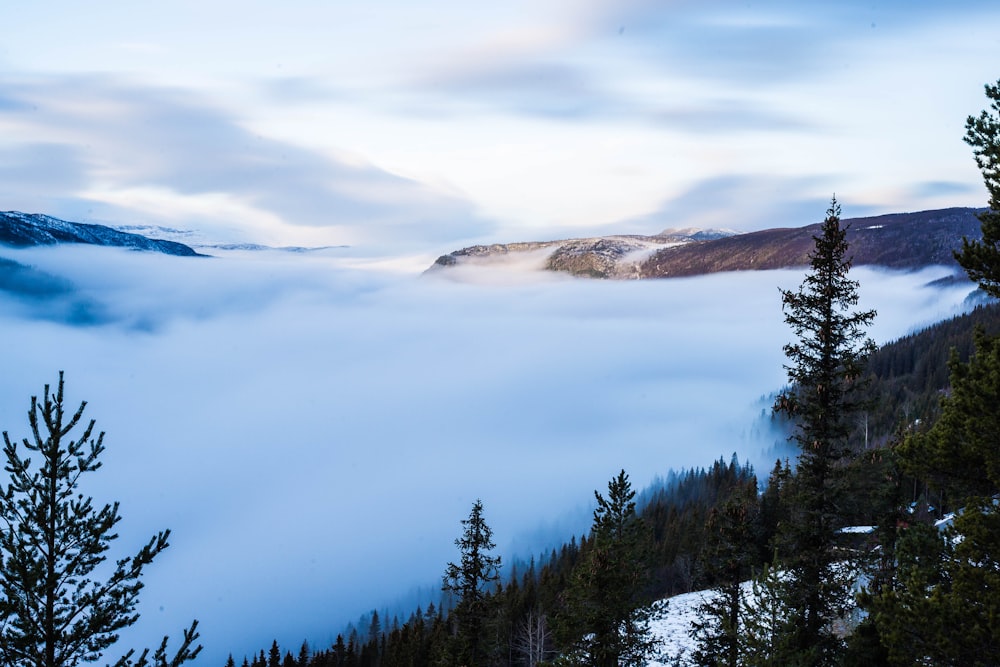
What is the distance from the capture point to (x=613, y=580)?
622 inches

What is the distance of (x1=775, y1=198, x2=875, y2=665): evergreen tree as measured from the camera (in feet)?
45.6

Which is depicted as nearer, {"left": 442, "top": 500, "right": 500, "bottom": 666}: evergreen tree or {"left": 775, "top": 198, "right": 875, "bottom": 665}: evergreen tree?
{"left": 775, "top": 198, "right": 875, "bottom": 665}: evergreen tree

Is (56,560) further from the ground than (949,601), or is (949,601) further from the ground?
(56,560)

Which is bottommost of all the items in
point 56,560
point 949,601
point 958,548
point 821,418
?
point 949,601

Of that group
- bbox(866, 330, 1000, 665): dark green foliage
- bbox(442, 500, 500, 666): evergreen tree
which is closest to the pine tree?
bbox(866, 330, 1000, 665): dark green foliage

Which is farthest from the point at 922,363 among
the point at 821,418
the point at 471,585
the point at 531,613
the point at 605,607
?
the point at 605,607

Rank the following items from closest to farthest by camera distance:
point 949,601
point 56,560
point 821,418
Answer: point 949,601 → point 56,560 → point 821,418

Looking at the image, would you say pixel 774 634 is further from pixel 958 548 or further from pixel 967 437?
pixel 967 437

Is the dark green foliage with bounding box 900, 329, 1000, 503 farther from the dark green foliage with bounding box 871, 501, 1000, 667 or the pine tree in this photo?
the pine tree

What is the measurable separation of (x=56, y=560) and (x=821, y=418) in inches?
609

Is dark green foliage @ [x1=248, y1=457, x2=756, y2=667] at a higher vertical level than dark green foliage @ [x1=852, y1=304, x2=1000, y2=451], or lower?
lower

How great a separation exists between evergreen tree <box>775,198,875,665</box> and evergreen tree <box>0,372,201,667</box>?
12864mm

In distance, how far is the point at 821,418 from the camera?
1415 cm

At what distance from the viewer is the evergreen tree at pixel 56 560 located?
9711 mm
